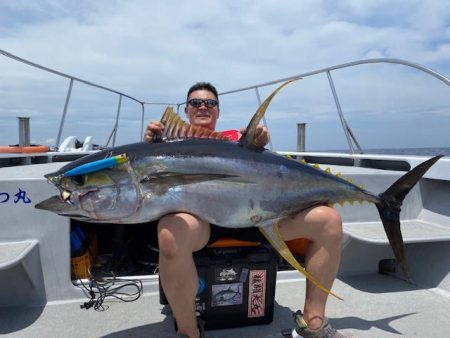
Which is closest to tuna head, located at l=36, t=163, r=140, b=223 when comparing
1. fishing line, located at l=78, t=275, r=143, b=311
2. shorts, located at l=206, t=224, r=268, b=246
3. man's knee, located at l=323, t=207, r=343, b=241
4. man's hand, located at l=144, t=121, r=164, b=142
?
man's hand, located at l=144, t=121, r=164, b=142

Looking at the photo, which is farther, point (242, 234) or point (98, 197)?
point (242, 234)

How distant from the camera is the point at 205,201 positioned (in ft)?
5.86

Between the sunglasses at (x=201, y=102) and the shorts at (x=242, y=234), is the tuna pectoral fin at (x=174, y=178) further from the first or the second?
the sunglasses at (x=201, y=102)

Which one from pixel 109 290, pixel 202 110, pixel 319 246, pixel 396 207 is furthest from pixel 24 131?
Answer: pixel 396 207

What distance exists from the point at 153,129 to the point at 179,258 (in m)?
0.67

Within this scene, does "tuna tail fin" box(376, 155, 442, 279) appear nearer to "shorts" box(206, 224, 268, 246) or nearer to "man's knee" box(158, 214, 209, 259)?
"shorts" box(206, 224, 268, 246)

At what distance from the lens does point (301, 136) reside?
633 cm

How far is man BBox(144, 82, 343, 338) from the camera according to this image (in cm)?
177

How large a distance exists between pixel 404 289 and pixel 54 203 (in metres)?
2.51

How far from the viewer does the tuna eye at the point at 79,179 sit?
5.60ft

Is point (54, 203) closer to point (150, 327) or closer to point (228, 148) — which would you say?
point (228, 148)

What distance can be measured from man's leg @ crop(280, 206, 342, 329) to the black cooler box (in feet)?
0.93

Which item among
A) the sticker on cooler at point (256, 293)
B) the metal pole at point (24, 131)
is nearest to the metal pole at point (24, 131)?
the metal pole at point (24, 131)

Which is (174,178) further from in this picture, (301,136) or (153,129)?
(301,136)
